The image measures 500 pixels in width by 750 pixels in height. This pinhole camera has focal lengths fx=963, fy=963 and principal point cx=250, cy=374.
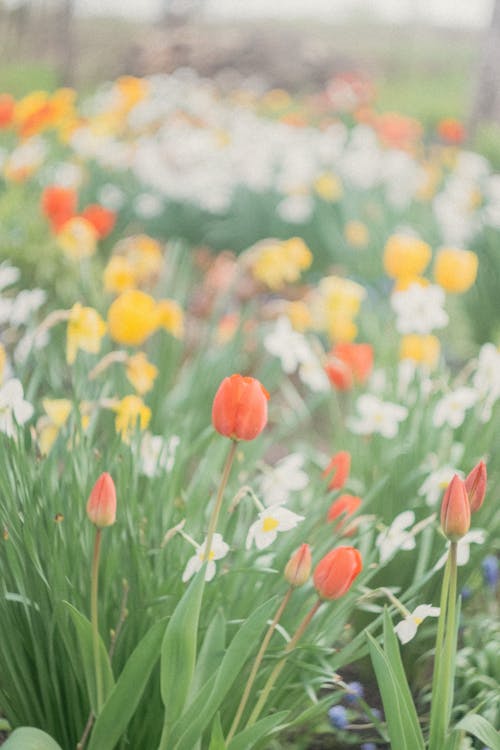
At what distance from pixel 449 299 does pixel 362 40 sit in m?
15.1

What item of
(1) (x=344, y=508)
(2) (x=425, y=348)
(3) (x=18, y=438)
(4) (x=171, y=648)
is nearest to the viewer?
(4) (x=171, y=648)

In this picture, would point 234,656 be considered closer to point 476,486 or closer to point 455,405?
point 476,486

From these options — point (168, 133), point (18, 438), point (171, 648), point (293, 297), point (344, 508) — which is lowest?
point (293, 297)

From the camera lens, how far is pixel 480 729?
1.22 meters

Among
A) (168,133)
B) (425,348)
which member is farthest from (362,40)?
(425,348)

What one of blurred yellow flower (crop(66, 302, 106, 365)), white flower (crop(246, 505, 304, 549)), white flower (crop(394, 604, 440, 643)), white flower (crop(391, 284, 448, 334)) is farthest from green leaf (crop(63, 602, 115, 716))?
white flower (crop(391, 284, 448, 334))

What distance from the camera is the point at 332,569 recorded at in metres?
1.24

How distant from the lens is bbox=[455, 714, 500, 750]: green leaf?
3.92 ft

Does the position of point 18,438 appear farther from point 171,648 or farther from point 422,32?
point 422,32

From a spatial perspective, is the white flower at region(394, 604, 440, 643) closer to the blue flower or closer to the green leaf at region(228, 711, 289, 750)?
the green leaf at region(228, 711, 289, 750)

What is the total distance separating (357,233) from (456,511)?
3.33 meters

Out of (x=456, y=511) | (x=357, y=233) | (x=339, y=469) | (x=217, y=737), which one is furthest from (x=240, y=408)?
(x=357, y=233)

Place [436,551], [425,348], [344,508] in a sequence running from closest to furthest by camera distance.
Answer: [344,508] → [436,551] → [425,348]

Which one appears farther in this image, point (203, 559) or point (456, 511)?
point (203, 559)
